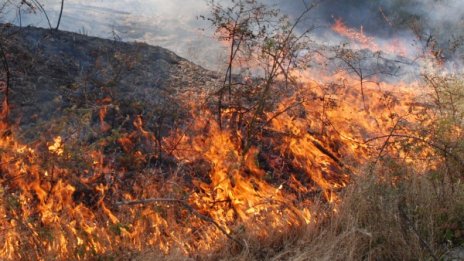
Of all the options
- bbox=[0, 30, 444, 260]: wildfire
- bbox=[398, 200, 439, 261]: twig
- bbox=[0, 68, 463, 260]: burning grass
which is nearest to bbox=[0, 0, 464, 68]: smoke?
bbox=[0, 30, 444, 260]: wildfire

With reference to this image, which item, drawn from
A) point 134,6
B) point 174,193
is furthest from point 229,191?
point 134,6

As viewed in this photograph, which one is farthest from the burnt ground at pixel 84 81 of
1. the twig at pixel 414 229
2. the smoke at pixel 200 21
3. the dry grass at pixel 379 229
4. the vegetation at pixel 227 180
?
the twig at pixel 414 229

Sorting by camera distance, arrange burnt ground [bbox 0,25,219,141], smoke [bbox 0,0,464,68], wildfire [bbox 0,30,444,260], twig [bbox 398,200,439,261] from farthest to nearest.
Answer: smoke [bbox 0,0,464,68] → burnt ground [bbox 0,25,219,141] → wildfire [bbox 0,30,444,260] → twig [bbox 398,200,439,261]

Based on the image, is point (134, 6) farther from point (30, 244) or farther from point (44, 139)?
point (30, 244)

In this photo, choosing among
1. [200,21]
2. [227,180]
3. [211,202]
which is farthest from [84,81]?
[200,21]

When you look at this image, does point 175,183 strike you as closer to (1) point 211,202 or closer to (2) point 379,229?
(1) point 211,202

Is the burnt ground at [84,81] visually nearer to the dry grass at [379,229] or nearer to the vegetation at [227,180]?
the vegetation at [227,180]

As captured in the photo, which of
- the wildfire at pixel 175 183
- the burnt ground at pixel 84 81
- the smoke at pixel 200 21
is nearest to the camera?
the wildfire at pixel 175 183

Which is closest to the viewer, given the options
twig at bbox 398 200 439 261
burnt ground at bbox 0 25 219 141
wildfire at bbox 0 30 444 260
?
twig at bbox 398 200 439 261

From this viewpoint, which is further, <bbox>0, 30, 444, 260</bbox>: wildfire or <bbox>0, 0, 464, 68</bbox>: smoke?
<bbox>0, 0, 464, 68</bbox>: smoke

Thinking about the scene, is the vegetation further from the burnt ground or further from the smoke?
the smoke

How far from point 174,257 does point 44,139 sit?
2.10 metres

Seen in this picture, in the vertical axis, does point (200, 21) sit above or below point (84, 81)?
above

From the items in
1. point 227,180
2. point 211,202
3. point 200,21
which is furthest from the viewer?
point 200,21
